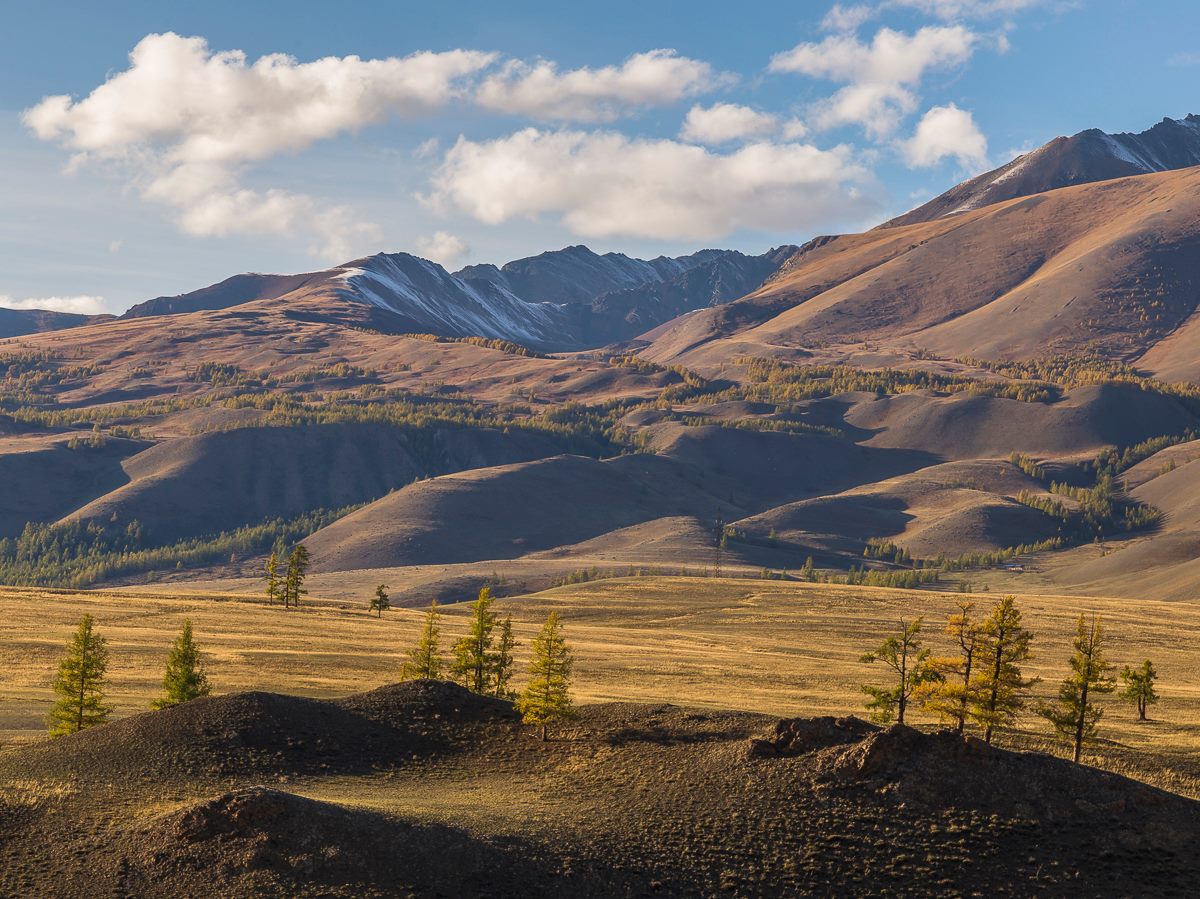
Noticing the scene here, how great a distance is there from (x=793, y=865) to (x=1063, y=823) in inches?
467

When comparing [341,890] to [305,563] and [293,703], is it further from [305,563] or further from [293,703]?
[305,563]

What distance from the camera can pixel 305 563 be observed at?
602 feet

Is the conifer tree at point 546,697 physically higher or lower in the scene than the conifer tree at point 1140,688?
higher

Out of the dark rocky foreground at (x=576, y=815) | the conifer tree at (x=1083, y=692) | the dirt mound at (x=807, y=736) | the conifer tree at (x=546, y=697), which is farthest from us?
the conifer tree at (x=1083, y=692)

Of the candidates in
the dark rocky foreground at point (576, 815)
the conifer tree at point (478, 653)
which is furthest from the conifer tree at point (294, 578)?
the dark rocky foreground at point (576, 815)

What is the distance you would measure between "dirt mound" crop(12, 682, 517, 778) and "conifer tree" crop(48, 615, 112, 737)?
932 centimetres

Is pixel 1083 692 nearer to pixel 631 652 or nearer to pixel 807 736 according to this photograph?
pixel 807 736

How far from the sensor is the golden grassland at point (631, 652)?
84.6 metres

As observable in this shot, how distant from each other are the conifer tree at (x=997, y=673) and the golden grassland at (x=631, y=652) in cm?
768

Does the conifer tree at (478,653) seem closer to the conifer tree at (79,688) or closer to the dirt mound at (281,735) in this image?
the dirt mound at (281,735)

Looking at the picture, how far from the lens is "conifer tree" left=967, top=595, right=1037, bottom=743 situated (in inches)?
2539

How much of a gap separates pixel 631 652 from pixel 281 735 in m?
75.1

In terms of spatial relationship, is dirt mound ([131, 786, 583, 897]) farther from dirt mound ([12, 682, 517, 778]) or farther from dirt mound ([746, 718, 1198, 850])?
dirt mound ([746, 718, 1198, 850])

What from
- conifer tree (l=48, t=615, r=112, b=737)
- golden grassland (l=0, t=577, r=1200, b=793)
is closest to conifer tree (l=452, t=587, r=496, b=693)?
golden grassland (l=0, t=577, r=1200, b=793)
